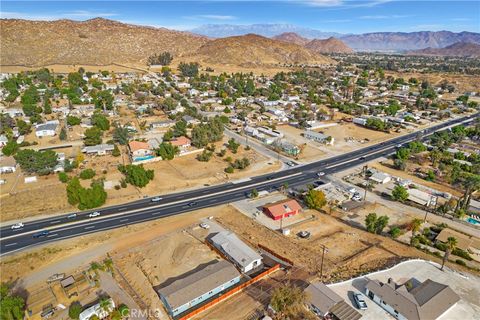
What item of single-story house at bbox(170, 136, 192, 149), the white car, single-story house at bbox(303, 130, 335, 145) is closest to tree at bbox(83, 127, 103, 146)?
single-story house at bbox(170, 136, 192, 149)

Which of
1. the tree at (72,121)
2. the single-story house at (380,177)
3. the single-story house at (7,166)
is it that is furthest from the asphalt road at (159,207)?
the tree at (72,121)

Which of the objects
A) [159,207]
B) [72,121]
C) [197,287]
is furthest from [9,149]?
[197,287]

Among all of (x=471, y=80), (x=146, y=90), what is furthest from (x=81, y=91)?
(x=471, y=80)

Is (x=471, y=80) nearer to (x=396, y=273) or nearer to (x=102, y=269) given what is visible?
(x=396, y=273)

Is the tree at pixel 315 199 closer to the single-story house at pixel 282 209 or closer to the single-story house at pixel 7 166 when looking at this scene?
the single-story house at pixel 282 209

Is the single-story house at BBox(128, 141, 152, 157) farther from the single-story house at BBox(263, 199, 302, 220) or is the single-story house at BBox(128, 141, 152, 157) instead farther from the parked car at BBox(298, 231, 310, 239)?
the parked car at BBox(298, 231, 310, 239)

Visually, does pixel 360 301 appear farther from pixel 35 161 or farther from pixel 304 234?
pixel 35 161
